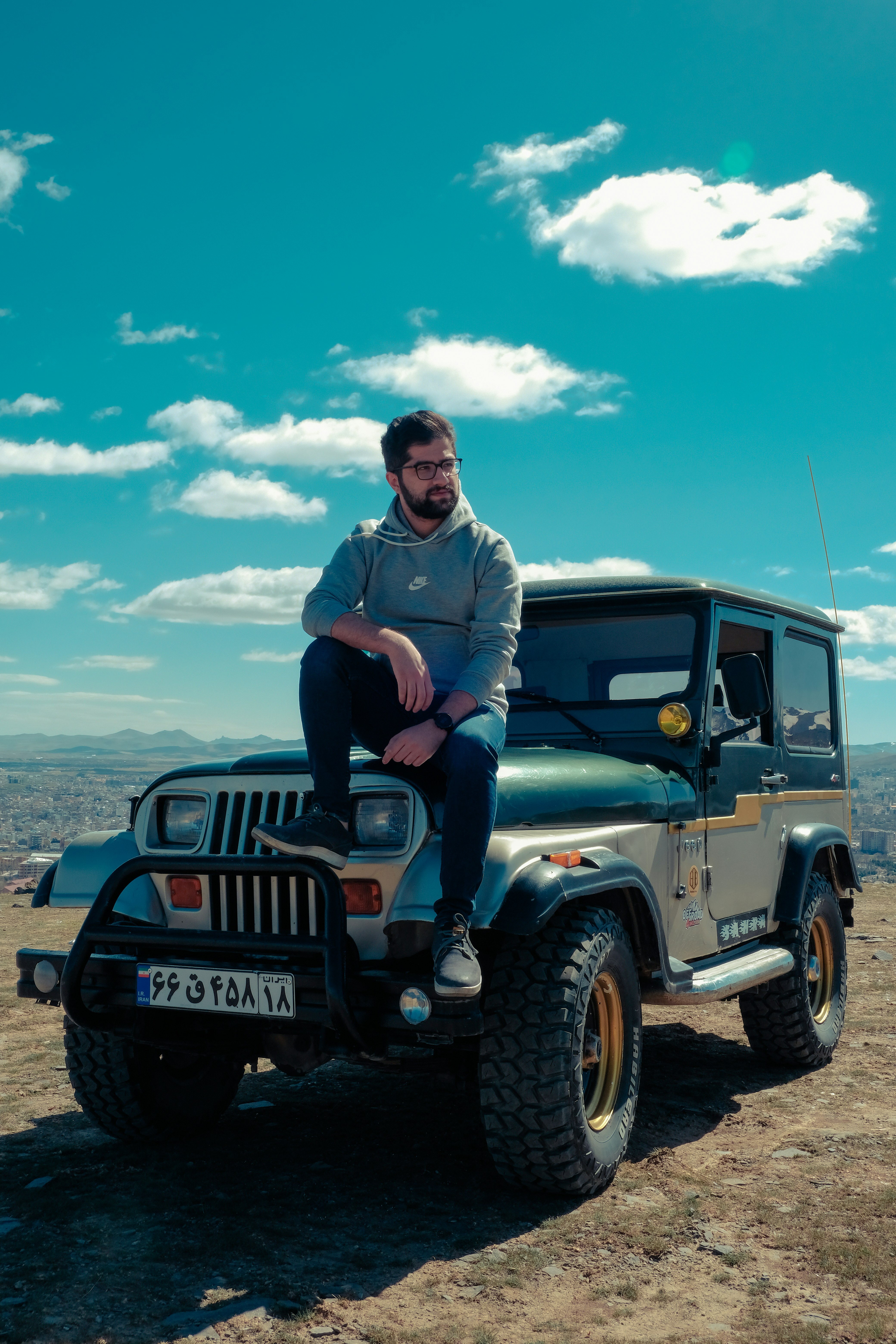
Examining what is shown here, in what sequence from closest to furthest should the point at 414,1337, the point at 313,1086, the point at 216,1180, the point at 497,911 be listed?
the point at 414,1337 < the point at 497,911 < the point at 216,1180 < the point at 313,1086

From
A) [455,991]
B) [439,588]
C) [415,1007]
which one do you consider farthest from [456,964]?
[439,588]

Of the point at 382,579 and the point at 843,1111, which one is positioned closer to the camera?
the point at 382,579

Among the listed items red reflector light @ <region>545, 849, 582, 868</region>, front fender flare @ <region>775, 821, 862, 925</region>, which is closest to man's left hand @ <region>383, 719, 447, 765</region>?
red reflector light @ <region>545, 849, 582, 868</region>

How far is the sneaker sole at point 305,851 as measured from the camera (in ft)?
10.5

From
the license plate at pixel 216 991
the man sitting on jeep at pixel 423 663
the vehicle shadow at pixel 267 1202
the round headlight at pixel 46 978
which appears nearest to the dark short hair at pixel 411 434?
the man sitting on jeep at pixel 423 663

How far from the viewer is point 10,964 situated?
25.3ft

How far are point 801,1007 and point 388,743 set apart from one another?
2.90 m

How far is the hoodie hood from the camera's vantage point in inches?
149

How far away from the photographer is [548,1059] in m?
3.26

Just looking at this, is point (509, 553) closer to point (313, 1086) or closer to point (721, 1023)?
point (313, 1086)

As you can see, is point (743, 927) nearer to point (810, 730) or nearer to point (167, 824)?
point (810, 730)

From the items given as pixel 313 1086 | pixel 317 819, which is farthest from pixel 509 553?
pixel 313 1086

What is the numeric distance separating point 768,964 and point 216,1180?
2501mm

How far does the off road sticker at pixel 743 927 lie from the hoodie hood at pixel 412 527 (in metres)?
2.18
